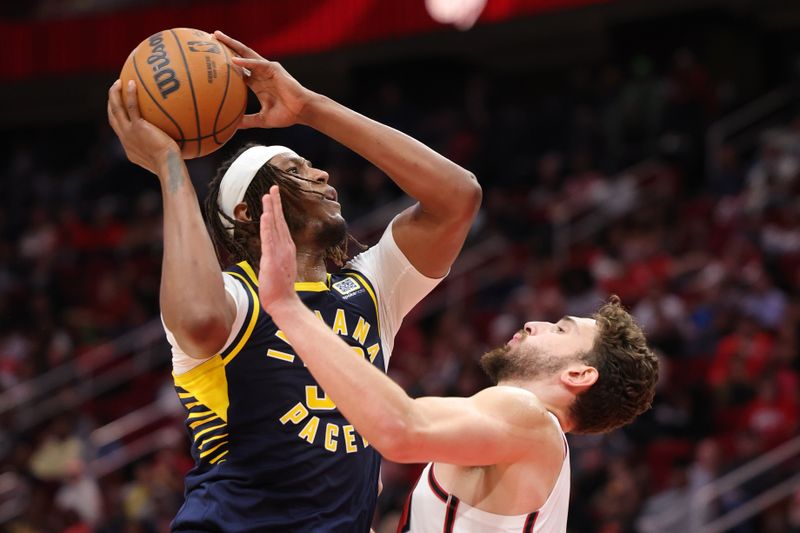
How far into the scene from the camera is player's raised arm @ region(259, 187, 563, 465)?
2.69m

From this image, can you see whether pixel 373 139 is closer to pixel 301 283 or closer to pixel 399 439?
pixel 301 283

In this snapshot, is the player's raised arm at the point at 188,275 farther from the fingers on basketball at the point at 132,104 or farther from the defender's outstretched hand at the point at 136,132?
the fingers on basketball at the point at 132,104

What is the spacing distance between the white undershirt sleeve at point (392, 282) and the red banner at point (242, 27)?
31.3ft

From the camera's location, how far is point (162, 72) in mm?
3297

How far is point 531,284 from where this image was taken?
11.7 meters

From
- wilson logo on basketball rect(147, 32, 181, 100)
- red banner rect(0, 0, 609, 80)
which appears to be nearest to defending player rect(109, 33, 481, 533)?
wilson logo on basketball rect(147, 32, 181, 100)

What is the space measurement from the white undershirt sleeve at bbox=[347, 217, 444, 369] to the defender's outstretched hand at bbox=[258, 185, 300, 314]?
91cm

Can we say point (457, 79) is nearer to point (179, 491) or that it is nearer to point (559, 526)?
point (179, 491)

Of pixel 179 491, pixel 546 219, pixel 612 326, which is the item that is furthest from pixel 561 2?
pixel 612 326

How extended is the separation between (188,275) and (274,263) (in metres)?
0.30

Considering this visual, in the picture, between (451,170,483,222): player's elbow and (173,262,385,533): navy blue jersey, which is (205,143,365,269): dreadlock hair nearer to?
(173,262,385,533): navy blue jersey

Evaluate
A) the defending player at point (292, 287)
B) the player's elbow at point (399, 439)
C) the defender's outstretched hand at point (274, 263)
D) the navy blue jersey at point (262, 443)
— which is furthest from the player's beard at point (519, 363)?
the defender's outstretched hand at point (274, 263)

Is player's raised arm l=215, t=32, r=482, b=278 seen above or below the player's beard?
above

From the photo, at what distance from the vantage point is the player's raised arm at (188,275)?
296 cm
